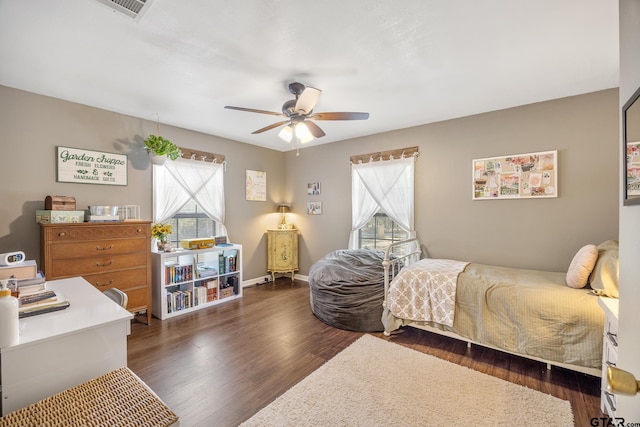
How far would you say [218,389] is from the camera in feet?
6.50

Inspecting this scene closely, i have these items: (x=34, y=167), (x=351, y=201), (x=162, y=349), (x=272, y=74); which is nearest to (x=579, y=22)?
(x=272, y=74)

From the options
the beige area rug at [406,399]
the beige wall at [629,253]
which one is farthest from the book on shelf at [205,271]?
the beige wall at [629,253]

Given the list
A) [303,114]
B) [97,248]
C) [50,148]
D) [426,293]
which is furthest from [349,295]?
[50,148]

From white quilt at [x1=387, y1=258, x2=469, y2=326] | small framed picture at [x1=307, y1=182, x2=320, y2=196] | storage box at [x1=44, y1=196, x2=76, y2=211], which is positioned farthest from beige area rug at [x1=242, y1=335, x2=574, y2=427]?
small framed picture at [x1=307, y1=182, x2=320, y2=196]

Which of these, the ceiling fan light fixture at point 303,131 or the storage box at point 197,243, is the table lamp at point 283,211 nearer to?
the storage box at point 197,243

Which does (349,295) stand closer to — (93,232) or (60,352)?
(60,352)

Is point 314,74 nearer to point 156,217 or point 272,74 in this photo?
point 272,74

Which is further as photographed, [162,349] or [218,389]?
[162,349]

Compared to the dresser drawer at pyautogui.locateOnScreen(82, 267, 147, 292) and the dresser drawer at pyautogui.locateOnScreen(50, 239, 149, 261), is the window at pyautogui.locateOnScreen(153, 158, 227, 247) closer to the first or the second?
the dresser drawer at pyautogui.locateOnScreen(50, 239, 149, 261)

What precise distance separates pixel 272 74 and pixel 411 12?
1190 mm

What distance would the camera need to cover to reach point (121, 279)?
2910 mm

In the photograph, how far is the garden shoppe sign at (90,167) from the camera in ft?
9.46

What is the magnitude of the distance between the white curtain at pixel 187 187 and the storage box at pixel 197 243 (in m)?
0.46

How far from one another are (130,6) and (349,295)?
292 cm
